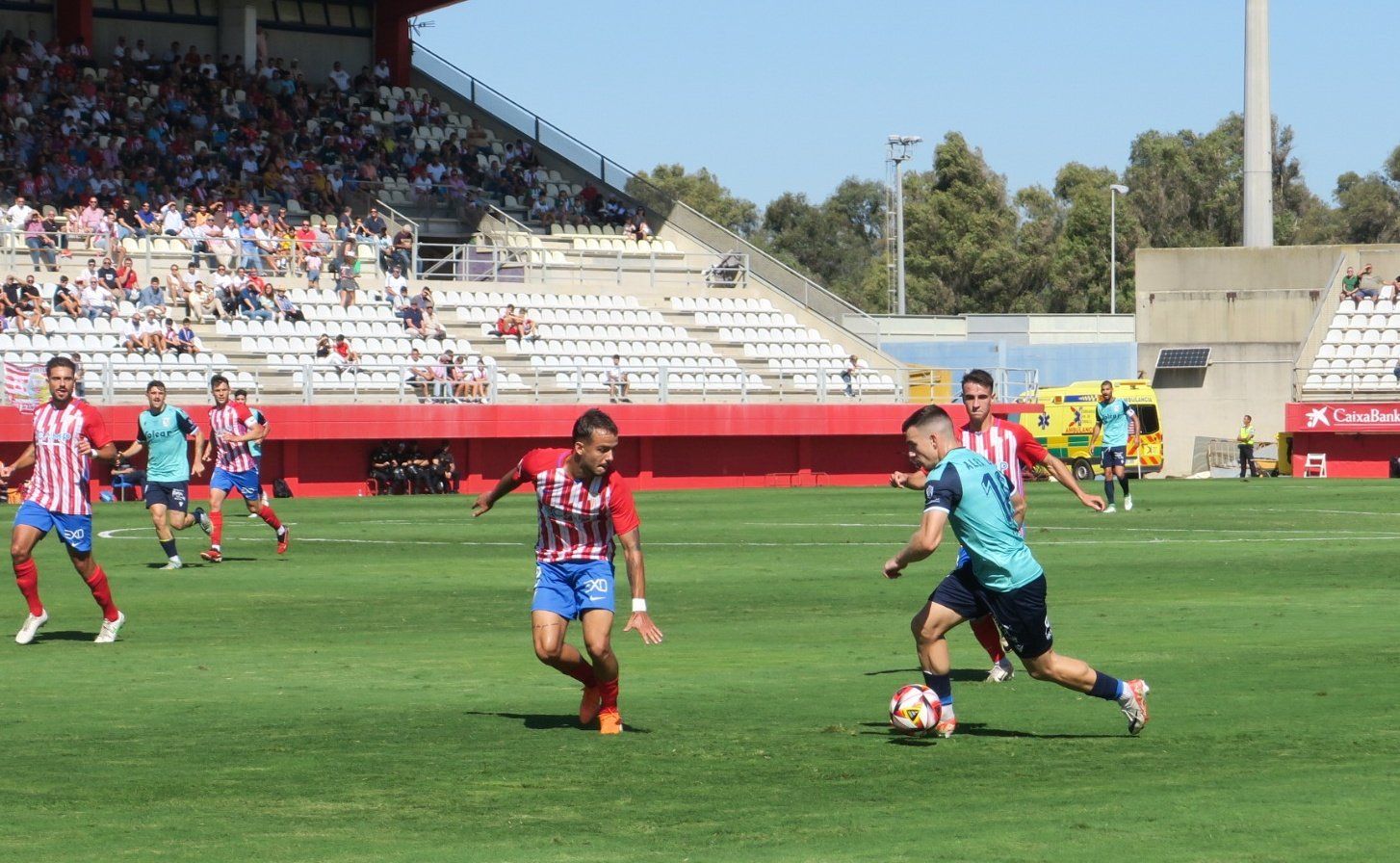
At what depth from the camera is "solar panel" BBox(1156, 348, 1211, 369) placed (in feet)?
205

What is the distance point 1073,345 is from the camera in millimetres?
76375

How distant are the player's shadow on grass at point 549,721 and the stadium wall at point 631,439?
92.8ft

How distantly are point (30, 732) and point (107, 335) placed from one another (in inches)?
1241

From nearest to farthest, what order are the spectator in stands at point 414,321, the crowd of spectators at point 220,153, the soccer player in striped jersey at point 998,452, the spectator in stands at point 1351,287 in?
the soccer player in striped jersey at point 998,452 → the spectator in stands at point 414,321 → the crowd of spectators at point 220,153 → the spectator in stands at point 1351,287

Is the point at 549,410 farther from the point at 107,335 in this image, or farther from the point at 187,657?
the point at 187,657

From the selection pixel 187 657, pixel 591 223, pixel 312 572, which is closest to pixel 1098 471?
pixel 591 223

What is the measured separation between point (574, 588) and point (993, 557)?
7.70ft

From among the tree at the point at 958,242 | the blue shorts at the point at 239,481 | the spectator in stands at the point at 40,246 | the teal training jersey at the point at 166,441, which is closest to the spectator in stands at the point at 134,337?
the spectator in stands at the point at 40,246

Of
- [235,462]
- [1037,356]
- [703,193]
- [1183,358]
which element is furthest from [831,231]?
[235,462]

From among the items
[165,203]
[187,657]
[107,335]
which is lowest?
[187,657]

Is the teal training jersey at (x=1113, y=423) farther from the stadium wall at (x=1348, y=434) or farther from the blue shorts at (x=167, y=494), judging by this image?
the stadium wall at (x=1348, y=434)

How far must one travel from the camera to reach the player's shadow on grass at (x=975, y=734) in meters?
10.4

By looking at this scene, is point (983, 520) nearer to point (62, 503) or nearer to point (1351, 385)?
point (62, 503)

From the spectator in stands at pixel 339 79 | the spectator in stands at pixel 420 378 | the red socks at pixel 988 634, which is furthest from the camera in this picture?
the spectator in stands at pixel 339 79
